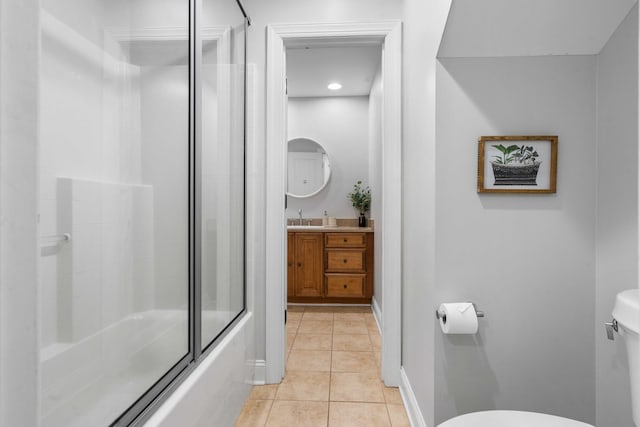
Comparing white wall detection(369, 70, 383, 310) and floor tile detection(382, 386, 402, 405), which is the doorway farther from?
white wall detection(369, 70, 383, 310)

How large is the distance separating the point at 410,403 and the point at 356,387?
0.40m

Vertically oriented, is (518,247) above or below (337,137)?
below

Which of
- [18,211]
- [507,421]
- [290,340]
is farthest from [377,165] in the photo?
[18,211]

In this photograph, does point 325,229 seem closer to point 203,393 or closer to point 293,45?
point 293,45

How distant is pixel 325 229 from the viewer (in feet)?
12.3

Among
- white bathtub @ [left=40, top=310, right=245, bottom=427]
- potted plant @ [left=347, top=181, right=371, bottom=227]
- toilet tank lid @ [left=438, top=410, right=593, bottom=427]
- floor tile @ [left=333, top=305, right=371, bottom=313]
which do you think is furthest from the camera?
potted plant @ [left=347, top=181, right=371, bottom=227]

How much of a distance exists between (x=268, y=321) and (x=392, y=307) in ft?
2.38

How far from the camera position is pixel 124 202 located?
1.11 metres

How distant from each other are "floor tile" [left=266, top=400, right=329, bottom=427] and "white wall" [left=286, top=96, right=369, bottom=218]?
268cm

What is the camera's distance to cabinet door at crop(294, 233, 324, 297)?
3.77 metres

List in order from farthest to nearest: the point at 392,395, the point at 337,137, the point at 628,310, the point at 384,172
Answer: the point at 337,137
the point at 384,172
the point at 392,395
the point at 628,310

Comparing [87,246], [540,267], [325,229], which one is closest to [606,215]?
[540,267]

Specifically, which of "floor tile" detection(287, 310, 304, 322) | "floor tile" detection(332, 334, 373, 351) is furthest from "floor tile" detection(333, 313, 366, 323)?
"floor tile" detection(332, 334, 373, 351)

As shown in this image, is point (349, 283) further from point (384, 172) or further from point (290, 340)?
point (384, 172)
